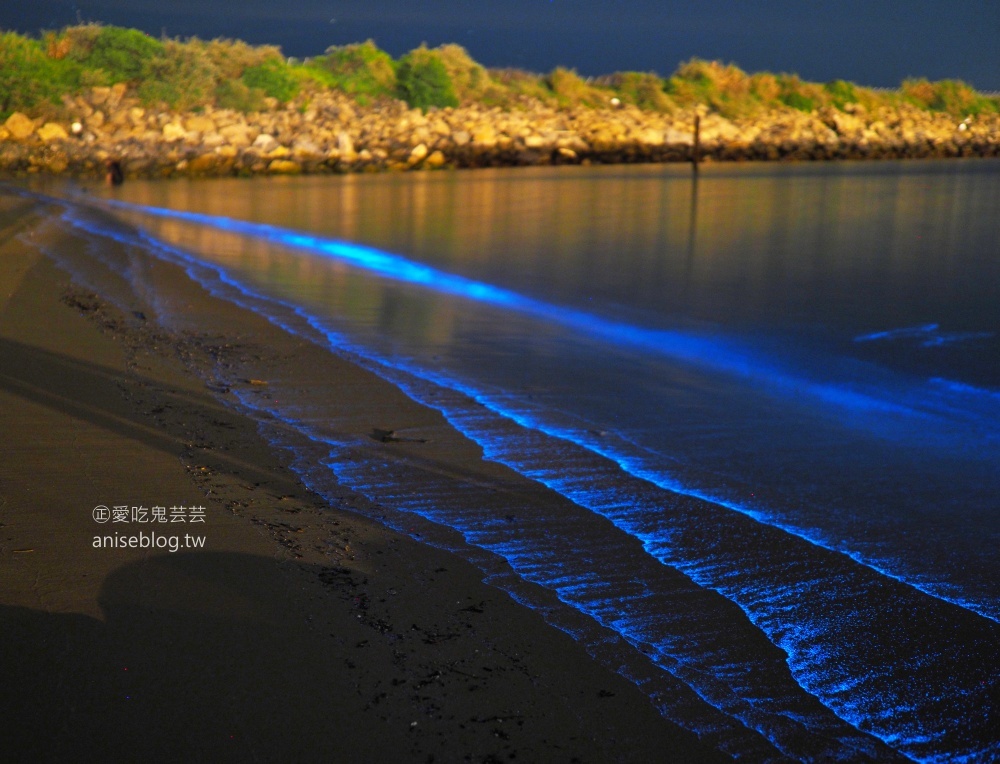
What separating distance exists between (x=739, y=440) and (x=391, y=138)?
44925mm

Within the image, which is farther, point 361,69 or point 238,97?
point 361,69

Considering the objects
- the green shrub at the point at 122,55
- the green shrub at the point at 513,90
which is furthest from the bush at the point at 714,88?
the green shrub at the point at 122,55

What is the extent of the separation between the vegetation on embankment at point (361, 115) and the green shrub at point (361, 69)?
0.42ft

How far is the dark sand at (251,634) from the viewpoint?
2.17 metres

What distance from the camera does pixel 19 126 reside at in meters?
40.8

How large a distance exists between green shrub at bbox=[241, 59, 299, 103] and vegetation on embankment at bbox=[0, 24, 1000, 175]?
0.32ft

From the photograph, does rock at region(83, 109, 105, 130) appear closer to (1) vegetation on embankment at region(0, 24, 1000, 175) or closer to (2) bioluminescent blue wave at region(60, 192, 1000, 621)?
(1) vegetation on embankment at region(0, 24, 1000, 175)

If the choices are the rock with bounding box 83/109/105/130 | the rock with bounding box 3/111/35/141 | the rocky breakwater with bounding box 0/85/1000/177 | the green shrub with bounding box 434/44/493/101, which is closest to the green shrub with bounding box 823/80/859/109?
the rocky breakwater with bounding box 0/85/1000/177

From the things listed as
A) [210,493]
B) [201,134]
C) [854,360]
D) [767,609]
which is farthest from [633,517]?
[201,134]

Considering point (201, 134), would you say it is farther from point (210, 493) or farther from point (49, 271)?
point (210, 493)

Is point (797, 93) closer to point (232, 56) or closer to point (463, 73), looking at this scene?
point (463, 73)

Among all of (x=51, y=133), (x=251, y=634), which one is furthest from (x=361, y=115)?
(x=251, y=634)

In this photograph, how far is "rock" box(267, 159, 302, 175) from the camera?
4244cm

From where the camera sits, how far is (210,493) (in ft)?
12.0
